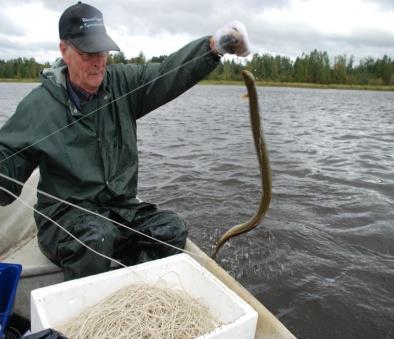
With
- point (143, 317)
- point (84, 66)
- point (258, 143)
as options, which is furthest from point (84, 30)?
point (143, 317)

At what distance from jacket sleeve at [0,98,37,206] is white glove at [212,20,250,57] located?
144 centimetres

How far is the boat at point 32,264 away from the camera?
2.48 m

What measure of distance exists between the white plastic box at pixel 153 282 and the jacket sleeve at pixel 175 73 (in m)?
1.32

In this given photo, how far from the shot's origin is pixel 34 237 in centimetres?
386

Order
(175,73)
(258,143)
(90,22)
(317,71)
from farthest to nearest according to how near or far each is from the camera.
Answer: (317,71)
(175,73)
(90,22)
(258,143)

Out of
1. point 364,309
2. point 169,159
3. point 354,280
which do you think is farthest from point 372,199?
point 169,159

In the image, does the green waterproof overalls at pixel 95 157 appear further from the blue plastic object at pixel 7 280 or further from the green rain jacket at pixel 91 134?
the blue plastic object at pixel 7 280

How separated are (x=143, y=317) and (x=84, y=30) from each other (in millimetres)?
1922

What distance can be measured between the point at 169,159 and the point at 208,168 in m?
1.43

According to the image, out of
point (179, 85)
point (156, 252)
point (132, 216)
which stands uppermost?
point (179, 85)

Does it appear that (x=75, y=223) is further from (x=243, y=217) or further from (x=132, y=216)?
(x=243, y=217)

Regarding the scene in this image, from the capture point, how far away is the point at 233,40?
2.81m

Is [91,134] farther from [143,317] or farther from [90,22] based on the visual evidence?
[143,317]

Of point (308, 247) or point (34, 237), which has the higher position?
point (34, 237)
